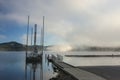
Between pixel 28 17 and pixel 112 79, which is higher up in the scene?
pixel 28 17

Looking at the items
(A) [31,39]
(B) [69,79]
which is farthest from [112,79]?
(A) [31,39]

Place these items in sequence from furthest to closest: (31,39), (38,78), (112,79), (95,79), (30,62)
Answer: (31,39), (30,62), (38,78), (112,79), (95,79)

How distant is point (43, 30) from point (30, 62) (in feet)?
35.0

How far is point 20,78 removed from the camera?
27062mm

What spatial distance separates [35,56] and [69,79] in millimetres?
36710

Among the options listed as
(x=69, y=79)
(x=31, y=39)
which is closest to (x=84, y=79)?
(x=69, y=79)

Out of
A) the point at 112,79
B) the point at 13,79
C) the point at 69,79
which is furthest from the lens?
the point at 13,79

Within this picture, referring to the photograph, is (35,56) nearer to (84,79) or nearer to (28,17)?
(28,17)

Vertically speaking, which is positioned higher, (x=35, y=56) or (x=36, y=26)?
(x=36, y=26)

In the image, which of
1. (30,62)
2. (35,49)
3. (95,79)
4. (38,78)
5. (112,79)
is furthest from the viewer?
(35,49)

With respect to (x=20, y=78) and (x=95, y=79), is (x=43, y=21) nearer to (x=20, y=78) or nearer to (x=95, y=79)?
(x=20, y=78)

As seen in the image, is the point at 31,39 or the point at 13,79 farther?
the point at 31,39

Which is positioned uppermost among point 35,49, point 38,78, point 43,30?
point 43,30

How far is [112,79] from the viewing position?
56.0 feet
